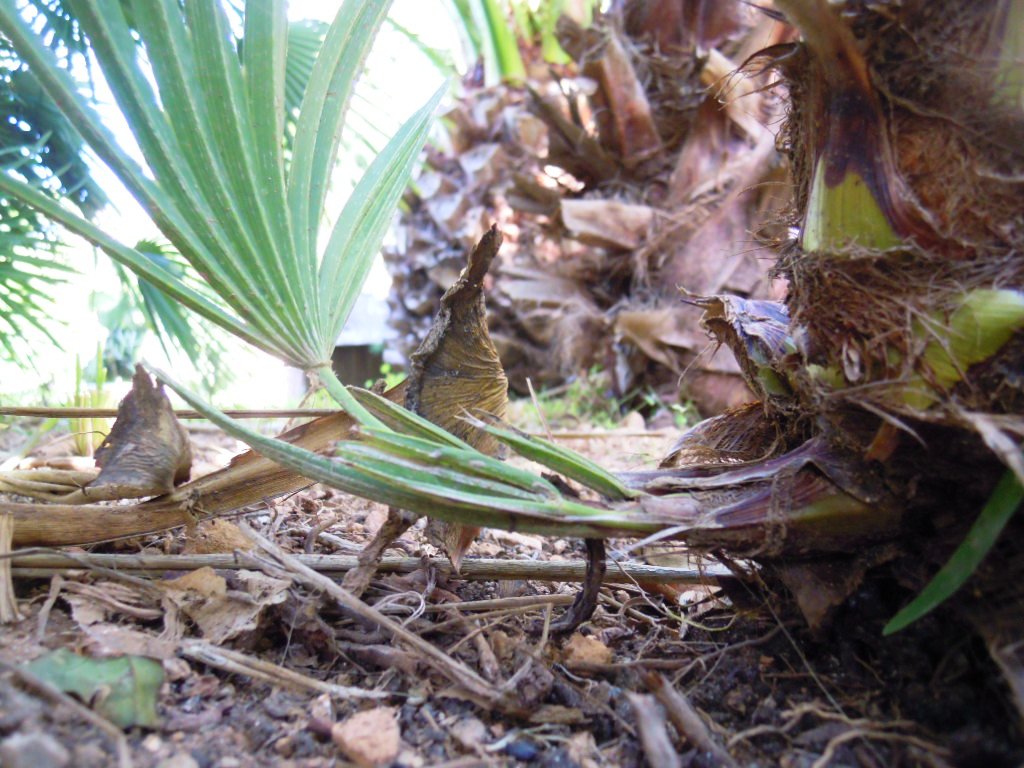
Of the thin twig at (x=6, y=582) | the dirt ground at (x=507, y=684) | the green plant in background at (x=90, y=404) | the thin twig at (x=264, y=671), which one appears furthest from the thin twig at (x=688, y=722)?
the green plant in background at (x=90, y=404)

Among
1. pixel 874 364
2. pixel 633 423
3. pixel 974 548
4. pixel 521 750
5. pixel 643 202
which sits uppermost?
pixel 643 202

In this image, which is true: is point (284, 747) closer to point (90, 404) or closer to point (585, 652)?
point (585, 652)

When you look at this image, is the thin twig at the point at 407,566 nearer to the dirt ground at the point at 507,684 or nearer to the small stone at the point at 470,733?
the dirt ground at the point at 507,684

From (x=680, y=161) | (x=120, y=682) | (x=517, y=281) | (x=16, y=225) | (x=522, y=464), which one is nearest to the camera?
(x=120, y=682)

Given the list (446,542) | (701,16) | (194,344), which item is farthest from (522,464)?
(701,16)

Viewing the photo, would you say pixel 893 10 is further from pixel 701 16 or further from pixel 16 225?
pixel 701 16

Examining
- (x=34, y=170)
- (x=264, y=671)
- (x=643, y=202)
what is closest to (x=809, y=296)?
(x=264, y=671)
